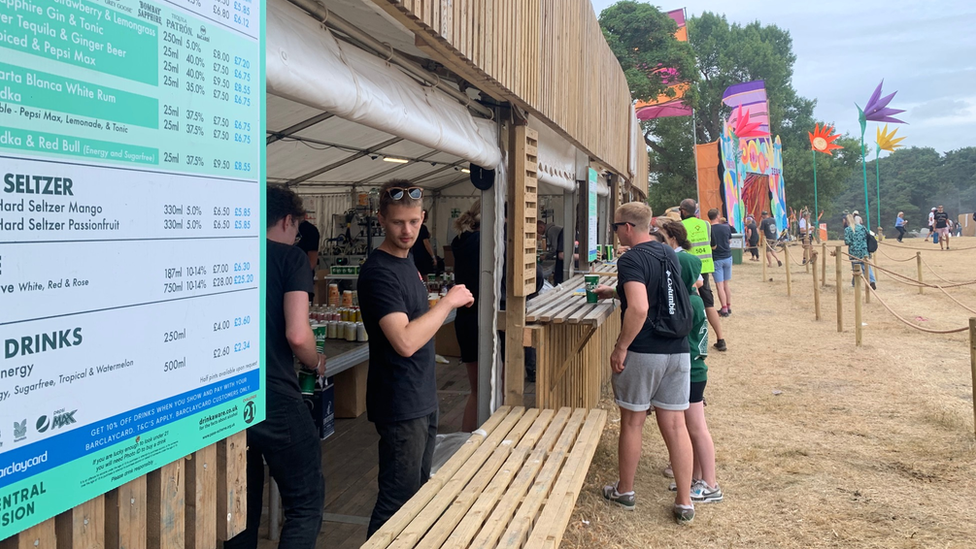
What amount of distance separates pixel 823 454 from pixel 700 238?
4.11 meters

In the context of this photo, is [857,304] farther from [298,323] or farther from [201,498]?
[201,498]

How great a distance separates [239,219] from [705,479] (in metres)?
3.54

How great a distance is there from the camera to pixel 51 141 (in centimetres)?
121

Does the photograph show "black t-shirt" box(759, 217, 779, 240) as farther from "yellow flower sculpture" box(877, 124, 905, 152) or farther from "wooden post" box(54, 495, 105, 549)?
"wooden post" box(54, 495, 105, 549)

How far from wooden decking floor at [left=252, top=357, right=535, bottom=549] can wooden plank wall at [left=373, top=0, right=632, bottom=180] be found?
2.40 m

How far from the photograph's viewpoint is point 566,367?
4.70m

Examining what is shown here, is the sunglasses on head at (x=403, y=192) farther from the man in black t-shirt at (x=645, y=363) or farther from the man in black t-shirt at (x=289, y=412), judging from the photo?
the man in black t-shirt at (x=645, y=363)

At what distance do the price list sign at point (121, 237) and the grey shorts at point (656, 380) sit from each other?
2542 millimetres

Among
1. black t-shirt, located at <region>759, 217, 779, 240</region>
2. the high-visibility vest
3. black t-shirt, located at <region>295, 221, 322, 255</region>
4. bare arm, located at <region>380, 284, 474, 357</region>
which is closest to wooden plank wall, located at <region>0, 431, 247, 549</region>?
bare arm, located at <region>380, 284, 474, 357</region>

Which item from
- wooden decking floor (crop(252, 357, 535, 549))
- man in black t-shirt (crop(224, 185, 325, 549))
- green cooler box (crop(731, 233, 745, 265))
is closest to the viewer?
Answer: man in black t-shirt (crop(224, 185, 325, 549))

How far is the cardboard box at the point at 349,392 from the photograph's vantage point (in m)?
5.54

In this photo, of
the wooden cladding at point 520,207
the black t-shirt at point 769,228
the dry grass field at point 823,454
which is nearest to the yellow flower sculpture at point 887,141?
the black t-shirt at point 769,228

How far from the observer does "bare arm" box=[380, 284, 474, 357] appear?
251 centimetres

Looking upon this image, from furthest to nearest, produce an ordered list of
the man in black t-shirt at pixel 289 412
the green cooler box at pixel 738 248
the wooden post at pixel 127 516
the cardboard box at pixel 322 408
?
1. the green cooler box at pixel 738 248
2. the cardboard box at pixel 322 408
3. the man in black t-shirt at pixel 289 412
4. the wooden post at pixel 127 516
